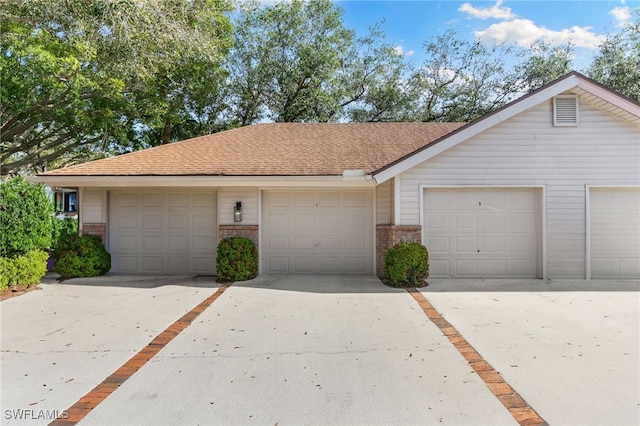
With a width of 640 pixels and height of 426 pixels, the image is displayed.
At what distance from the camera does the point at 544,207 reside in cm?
779

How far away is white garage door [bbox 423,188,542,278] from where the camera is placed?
26.2 ft

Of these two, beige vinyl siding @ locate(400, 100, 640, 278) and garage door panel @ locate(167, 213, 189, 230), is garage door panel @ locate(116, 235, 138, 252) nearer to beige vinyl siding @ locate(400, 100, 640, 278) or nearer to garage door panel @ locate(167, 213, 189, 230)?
garage door panel @ locate(167, 213, 189, 230)

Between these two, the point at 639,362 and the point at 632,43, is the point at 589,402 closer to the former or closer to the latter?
the point at 639,362

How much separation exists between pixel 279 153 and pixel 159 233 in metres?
3.78

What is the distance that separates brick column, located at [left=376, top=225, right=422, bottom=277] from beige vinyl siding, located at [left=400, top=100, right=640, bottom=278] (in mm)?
190

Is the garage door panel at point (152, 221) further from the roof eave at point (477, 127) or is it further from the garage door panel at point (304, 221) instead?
the roof eave at point (477, 127)

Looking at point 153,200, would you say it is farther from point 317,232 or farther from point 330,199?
point 330,199

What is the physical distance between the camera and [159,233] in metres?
9.24

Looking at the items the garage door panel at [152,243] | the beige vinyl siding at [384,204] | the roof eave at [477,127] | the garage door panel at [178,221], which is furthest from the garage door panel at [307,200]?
the garage door panel at [152,243]

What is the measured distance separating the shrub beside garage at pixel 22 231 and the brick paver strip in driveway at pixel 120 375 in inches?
161

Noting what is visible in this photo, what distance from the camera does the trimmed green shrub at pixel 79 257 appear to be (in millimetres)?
8242

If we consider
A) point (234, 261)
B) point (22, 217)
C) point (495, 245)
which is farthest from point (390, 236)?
point (22, 217)

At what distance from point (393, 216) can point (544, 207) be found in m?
3.25

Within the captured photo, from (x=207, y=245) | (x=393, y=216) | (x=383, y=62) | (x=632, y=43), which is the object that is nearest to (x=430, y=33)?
(x=383, y=62)
